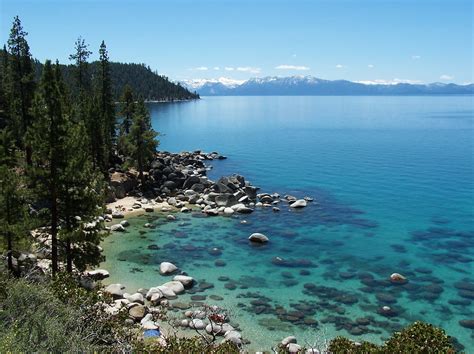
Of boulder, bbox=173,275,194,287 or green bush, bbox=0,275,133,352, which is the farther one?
boulder, bbox=173,275,194,287

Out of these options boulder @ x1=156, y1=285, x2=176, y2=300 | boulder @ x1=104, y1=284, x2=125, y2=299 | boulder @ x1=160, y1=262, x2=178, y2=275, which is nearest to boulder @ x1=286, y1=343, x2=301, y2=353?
boulder @ x1=156, y1=285, x2=176, y2=300

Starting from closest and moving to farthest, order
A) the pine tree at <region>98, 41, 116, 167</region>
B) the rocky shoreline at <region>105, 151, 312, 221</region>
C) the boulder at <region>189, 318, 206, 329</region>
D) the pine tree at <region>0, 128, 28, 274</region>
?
the pine tree at <region>0, 128, 28, 274</region> < the boulder at <region>189, 318, 206, 329</region> < the rocky shoreline at <region>105, 151, 312, 221</region> < the pine tree at <region>98, 41, 116, 167</region>

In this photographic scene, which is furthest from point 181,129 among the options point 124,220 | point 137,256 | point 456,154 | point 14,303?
point 14,303

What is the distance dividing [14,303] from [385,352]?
17.1m

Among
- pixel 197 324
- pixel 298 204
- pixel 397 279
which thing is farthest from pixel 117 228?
pixel 397 279

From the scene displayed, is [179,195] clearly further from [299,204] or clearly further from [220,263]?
[220,263]

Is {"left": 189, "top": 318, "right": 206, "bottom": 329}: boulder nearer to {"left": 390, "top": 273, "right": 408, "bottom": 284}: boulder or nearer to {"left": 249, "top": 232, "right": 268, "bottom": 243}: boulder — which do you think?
{"left": 249, "top": 232, "right": 268, "bottom": 243}: boulder

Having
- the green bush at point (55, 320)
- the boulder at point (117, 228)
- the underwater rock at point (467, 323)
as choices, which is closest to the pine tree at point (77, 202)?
the green bush at point (55, 320)

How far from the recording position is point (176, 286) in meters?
33.7

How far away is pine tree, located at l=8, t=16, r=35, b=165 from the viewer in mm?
54312

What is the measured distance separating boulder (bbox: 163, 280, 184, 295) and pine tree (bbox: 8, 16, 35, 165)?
107 feet

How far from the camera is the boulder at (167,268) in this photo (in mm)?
37116

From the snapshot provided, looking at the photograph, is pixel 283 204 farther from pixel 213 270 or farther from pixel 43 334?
pixel 43 334

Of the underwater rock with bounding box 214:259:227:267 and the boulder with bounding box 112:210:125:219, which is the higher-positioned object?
the boulder with bounding box 112:210:125:219
